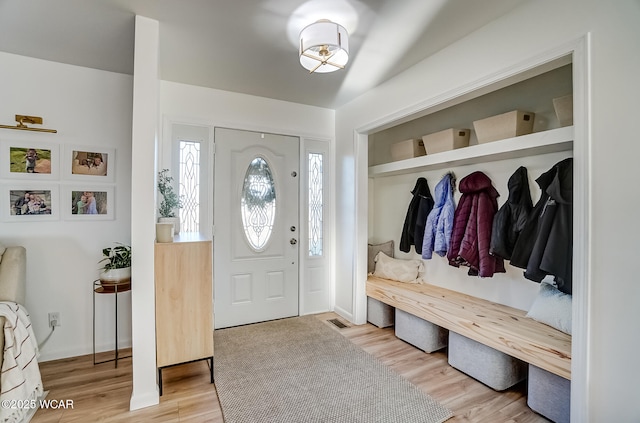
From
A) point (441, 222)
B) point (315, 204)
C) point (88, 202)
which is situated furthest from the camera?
point (315, 204)

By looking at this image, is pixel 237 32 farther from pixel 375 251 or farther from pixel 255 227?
pixel 375 251

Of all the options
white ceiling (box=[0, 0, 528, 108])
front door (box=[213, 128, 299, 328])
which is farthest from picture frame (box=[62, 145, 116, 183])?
front door (box=[213, 128, 299, 328])

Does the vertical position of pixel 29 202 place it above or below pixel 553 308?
above

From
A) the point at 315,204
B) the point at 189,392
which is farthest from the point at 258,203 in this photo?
the point at 189,392

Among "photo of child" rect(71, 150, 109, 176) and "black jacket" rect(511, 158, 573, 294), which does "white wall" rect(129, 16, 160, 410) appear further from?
"black jacket" rect(511, 158, 573, 294)

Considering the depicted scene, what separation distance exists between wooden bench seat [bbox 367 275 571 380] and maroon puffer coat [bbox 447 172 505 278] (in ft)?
1.01

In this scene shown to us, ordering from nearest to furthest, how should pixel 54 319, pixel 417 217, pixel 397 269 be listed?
pixel 54 319
pixel 417 217
pixel 397 269

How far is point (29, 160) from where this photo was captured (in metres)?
2.50

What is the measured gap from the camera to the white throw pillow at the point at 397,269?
3.32 metres

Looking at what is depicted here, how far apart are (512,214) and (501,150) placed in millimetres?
511

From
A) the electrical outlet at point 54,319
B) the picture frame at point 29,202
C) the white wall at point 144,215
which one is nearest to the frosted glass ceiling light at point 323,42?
the white wall at point 144,215

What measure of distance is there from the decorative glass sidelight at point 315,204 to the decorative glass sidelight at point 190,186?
1.26 metres

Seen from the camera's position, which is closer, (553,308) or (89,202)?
(553,308)

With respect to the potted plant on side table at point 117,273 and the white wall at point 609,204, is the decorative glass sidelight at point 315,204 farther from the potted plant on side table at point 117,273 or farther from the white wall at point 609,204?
the white wall at point 609,204
